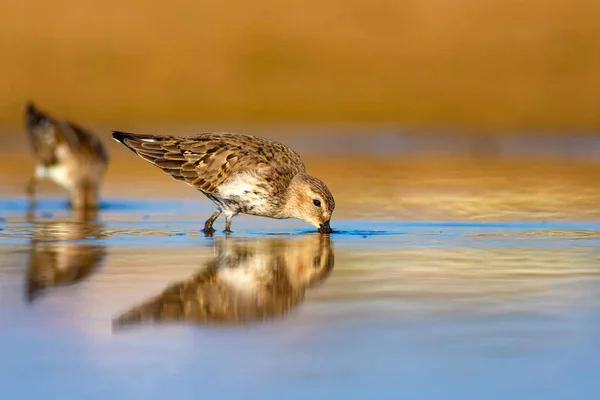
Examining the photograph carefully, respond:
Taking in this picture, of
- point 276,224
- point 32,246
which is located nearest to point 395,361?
point 32,246

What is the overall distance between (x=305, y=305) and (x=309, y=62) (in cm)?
2374

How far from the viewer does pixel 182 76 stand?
98.5ft

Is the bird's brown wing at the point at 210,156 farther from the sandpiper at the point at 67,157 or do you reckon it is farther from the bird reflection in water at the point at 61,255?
the sandpiper at the point at 67,157

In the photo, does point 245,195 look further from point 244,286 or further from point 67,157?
point 67,157

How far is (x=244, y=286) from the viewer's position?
25.5 ft

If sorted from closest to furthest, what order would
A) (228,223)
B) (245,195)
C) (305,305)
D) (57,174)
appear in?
(305,305)
(245,195)
(228,223)
(57,174)

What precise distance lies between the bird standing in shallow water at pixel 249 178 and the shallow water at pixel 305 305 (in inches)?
9.9

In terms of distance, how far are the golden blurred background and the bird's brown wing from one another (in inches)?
559

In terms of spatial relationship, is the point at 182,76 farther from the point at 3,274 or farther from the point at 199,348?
the point at 199,348

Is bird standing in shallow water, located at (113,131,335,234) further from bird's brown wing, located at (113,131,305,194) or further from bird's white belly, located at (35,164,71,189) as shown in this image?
bird's white belly, located at (35,164,71,189)

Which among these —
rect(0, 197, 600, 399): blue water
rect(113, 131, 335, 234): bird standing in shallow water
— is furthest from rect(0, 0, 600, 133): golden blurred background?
rect(0, 197, 600, 399): blue water

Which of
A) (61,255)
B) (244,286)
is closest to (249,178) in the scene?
(61,255)

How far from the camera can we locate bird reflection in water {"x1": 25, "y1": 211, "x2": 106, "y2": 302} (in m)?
8.13

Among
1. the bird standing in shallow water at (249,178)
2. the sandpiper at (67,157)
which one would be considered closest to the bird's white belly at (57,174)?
the sandpiper at (67,157)
